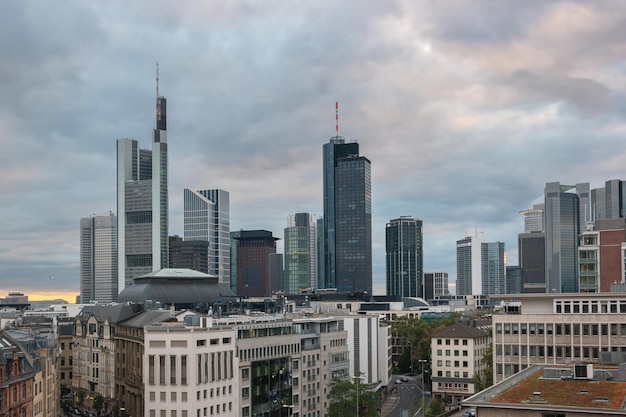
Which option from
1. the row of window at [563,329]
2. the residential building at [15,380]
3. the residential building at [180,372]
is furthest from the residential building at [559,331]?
the residential building at [15,380]

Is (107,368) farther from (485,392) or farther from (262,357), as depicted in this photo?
(485,392)

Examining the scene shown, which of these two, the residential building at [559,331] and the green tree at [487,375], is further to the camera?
→ the green tree at [487,375]

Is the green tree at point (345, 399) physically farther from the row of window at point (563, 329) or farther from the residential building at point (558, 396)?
the residential building at point (558, 396)

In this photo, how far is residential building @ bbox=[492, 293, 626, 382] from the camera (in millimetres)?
113625

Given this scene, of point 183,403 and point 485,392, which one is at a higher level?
point 485,392

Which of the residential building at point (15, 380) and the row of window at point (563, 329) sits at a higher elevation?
the row of window at point (563, 329)

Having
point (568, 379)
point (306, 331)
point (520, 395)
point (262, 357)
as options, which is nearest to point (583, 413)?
point (520, 395)

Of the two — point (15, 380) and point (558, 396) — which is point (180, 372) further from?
point (558, 396)

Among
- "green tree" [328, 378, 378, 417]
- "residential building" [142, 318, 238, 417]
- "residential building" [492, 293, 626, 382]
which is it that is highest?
"residential building" [492, 293, 626, 382]

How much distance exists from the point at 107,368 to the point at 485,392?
499 feet

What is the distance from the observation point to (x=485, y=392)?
64.4 metres

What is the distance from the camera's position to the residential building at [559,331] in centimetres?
11362

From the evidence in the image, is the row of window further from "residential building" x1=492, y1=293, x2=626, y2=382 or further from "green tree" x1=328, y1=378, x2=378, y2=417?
"green tree" x1=328, y1=378, x2=378, y2=417

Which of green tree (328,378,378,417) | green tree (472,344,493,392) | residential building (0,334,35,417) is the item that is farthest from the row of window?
residential building (0,334,35,417)
